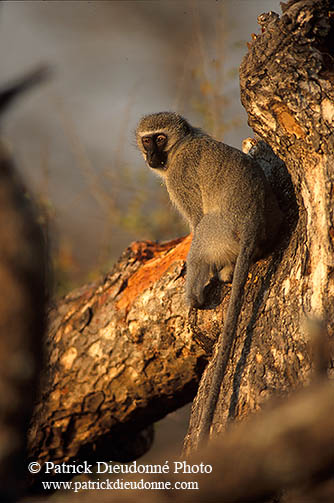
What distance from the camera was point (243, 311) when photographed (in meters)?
3.28

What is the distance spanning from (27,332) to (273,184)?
2.96 meters

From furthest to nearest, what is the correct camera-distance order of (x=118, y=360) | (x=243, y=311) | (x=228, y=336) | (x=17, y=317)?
(x=118, y=360)
(x=243, y=311)
(x=228, y=336)
(x=17, y=317)

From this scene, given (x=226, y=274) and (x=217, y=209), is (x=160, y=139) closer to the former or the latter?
(x=217, y=209)

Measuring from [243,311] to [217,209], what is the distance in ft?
2.49

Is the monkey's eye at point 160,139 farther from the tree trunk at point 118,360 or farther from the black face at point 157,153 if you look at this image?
the tree trunk at point 118,360

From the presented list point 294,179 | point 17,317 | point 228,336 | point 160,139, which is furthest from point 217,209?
point 17,317

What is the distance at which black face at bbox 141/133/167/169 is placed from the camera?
4496 mm

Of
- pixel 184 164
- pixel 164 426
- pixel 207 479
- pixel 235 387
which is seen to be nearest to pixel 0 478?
pixel 207 479

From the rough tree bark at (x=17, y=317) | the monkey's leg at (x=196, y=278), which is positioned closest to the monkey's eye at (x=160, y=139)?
→ the monkey's leg at (x=196, y=278)

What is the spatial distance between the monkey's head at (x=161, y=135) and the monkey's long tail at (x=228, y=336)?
144 cm

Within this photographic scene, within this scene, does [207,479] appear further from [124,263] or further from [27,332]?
[124,263]

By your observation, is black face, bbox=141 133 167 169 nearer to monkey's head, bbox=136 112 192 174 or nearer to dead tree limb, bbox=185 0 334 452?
monkey's head, bbox=136 112 192 174

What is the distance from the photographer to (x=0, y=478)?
3.62ft

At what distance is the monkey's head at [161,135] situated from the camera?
4.48 m
